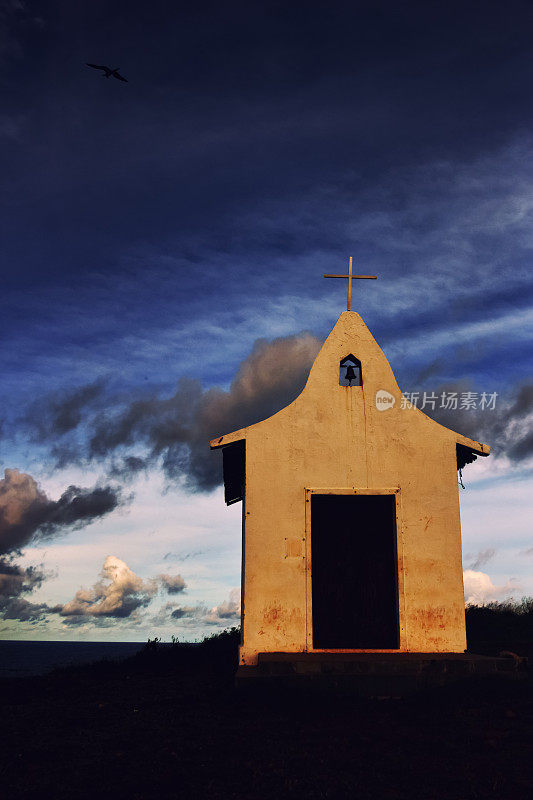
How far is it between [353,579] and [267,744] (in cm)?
583

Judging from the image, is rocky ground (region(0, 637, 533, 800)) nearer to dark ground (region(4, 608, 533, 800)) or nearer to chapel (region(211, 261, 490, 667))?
dark ground (region(4, 608, 533, 800))

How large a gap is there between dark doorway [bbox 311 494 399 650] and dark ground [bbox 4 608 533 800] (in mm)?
2502

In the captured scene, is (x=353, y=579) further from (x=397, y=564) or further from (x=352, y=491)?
(x=352, y=491)

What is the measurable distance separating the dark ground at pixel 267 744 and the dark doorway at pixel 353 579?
2.50 meters

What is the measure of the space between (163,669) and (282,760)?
29.1 ft

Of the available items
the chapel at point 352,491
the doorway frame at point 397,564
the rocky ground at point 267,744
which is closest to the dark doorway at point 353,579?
the chapel at point 352,491

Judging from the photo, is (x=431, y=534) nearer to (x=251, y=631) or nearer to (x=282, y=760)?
(x=251, y=631)

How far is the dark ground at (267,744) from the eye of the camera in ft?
20.1

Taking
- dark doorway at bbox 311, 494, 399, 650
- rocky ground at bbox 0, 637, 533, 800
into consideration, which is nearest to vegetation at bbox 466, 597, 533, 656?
dark doorway at bbox 311, 494, 399, 650

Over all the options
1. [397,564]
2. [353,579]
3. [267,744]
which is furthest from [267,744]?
[353,579]

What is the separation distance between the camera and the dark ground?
20.1ft

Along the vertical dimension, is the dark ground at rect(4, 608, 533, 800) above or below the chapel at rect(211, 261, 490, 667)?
below

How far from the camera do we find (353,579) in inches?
512

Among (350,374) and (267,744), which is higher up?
(350,374)
